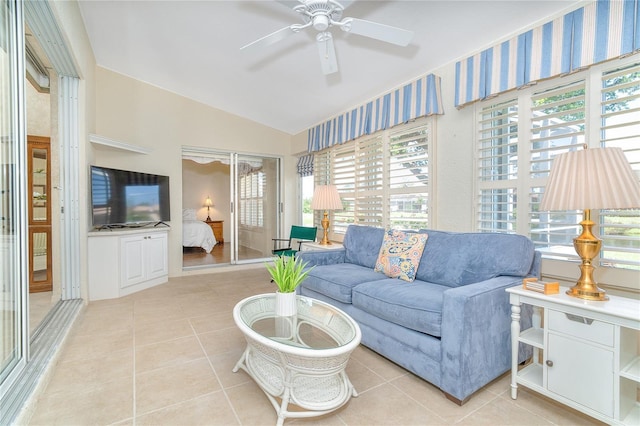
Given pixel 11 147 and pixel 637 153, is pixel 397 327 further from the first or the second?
pixel 11 147

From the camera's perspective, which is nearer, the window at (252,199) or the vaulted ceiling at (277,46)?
the vaulted ceiling at (277,46)

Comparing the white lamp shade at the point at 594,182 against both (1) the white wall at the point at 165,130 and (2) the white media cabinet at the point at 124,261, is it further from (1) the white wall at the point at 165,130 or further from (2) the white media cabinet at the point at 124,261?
(1) the white wall at the point at 165,130

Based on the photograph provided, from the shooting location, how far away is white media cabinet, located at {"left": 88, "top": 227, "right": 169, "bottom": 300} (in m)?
3.70

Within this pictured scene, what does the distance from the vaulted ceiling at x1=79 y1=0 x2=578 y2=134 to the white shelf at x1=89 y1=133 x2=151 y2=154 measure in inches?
41.9

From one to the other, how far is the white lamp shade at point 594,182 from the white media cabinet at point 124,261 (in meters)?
4.34

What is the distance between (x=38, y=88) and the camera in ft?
12.4

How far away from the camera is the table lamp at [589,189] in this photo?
1.55 metres

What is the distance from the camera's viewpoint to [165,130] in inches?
190

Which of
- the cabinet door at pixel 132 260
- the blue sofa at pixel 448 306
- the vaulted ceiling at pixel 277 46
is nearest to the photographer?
the blue sofa at pixel 448 306

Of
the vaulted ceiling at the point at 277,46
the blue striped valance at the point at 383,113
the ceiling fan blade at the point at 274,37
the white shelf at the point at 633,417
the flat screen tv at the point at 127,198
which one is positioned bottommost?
the white shelf at the point at 633,417

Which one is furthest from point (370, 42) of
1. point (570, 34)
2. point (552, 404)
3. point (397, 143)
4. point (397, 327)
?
point (552, 404)

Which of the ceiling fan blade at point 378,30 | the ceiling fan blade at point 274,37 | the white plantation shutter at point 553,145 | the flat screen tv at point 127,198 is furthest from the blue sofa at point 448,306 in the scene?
the flat screen tv at point 127,198

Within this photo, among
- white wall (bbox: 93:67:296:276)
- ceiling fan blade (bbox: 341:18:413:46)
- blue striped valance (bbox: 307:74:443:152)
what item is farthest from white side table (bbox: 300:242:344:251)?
ceiling fan blade (bbox: 341:18:413:46)

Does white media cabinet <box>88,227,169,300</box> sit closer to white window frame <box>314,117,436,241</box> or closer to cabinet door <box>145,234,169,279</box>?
cabinet door <box>145,234,169,279</box>
